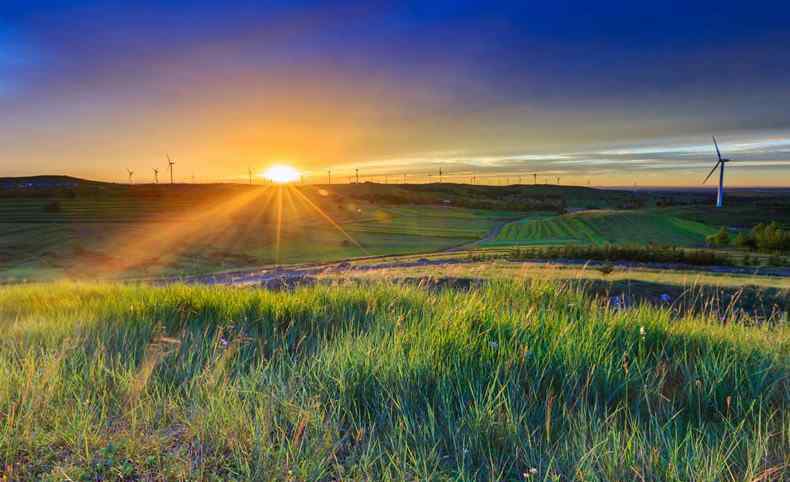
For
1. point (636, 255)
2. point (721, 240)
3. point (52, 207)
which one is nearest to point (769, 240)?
Result: point (721, 240)

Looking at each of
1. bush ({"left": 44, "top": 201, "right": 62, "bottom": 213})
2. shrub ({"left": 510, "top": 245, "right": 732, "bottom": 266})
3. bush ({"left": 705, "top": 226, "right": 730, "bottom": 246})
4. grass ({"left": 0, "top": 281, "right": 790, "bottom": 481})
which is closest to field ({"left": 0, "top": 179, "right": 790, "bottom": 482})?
grass ({"left": 0, "top": 281, "right": 790, "bottom": 481})

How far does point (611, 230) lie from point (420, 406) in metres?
103

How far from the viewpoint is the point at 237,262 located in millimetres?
63062

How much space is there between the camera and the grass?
6.71 feet

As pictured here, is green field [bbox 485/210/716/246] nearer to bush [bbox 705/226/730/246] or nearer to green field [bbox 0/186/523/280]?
bush [bbox 705/226/730/246]

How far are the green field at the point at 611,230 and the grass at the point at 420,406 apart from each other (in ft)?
246

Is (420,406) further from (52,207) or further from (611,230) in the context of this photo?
(52,207)

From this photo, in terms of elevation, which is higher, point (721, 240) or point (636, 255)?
point (636, 255)

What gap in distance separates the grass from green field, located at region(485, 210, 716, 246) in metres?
75.0

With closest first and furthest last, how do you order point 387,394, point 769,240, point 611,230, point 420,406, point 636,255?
point 420,406
point 387,394
point 636,255
point 769,240
point 611,230

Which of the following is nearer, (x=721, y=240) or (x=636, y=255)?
(x=636, y=255)

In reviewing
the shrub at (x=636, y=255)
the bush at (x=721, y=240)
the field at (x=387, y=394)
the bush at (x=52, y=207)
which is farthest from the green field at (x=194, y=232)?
the field at (x=387, y=394)

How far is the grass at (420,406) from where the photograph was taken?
204 cm

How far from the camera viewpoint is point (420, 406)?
2.51 meters
